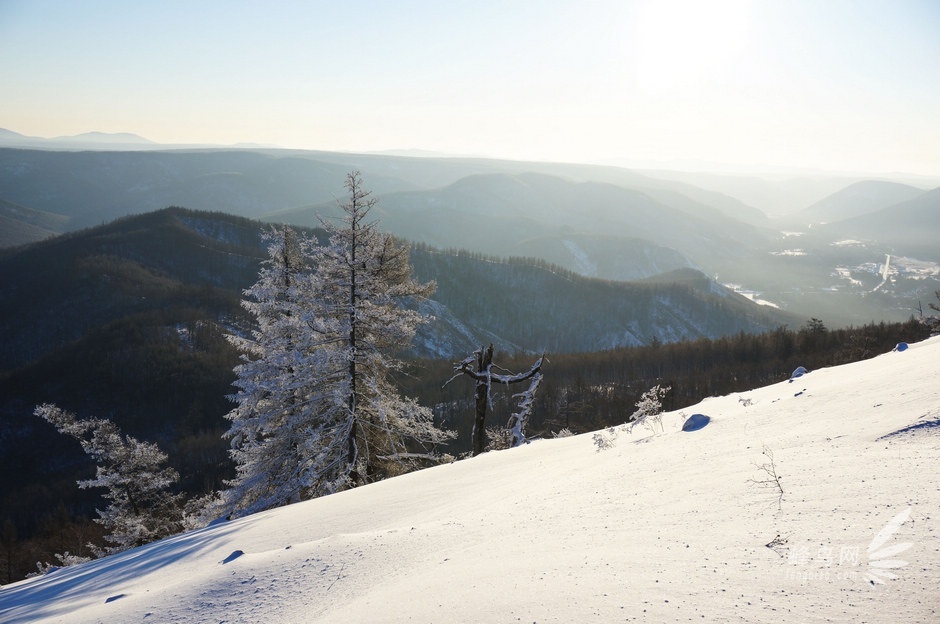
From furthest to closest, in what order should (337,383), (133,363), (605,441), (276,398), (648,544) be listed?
(133,363), (276,398), (337,383), (605,441), (648,544)

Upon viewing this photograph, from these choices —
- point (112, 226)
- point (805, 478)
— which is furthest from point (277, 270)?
point (112, 226)

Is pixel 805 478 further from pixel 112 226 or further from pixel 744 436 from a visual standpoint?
pixel 112 226

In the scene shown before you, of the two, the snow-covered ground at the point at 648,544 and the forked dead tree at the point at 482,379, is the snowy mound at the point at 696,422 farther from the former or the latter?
the forked dead tree at the point at 482,379

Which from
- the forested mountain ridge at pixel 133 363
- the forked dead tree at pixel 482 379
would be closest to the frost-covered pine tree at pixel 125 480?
the forked dead tree at pixel 482 379

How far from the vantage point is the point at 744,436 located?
531 centimetres

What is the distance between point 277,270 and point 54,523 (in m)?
66.9

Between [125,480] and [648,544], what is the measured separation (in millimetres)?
26543

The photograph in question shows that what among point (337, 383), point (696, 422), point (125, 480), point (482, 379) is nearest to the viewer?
point (696, 422)

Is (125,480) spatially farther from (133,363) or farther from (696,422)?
(133,363)

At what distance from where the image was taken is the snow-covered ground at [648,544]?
2.46 meters

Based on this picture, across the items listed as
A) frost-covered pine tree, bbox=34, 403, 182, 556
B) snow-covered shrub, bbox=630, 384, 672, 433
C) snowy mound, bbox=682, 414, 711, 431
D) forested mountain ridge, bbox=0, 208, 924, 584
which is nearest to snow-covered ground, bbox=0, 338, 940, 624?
snowy mound, bbox=682, 414, 711, 431

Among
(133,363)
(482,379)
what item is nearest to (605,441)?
(482,379)

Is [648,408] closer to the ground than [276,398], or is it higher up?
higher up

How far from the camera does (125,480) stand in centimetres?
2286
